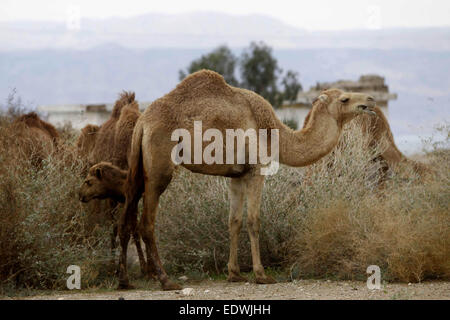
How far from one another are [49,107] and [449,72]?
21.7 m

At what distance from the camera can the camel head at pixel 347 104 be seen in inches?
355

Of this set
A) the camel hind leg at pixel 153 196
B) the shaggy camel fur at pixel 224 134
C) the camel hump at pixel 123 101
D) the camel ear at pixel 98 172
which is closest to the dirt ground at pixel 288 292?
the camel hind leg at pixel 153 196

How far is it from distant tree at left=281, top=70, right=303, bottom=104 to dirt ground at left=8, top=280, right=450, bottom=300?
2847cm

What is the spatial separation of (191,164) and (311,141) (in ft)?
5.84

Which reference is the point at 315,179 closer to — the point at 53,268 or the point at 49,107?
the point at 53,268

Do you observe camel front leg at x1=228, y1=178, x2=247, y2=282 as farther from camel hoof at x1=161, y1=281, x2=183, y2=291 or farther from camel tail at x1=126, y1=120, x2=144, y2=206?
camel tail at x1=126, y1=120, x2=144, y2=206

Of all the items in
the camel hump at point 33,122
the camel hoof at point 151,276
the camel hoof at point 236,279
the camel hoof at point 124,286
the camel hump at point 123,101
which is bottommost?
the camel hoof at point 151,276

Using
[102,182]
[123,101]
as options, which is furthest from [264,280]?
[123,101]

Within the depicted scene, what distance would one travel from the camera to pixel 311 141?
29.8ft

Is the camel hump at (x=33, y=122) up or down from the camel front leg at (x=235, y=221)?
up

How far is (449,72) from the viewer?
1925 centimetres

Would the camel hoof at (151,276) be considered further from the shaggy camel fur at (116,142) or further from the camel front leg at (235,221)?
the camel front leg at (235,221)

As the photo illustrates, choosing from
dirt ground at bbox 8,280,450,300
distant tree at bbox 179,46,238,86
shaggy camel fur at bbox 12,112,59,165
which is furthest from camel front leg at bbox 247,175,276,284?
distant tree at bbox 179,46,238,86

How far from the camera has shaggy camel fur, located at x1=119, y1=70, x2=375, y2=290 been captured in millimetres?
8078
